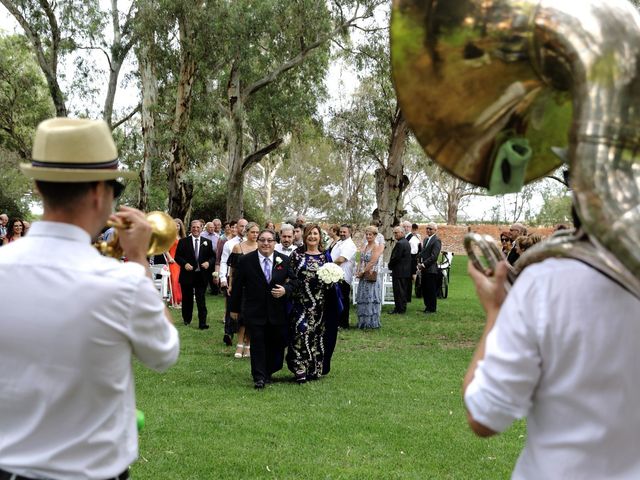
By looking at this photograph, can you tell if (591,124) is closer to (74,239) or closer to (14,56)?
(74,239)

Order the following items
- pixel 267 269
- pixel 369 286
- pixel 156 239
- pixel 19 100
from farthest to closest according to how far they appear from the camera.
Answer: pixel 19 100, pixel 369 286, pixel 267 269, pixel 156 239

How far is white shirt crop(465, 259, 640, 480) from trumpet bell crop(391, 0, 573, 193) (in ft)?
1.33

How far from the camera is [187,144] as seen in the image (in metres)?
21.5

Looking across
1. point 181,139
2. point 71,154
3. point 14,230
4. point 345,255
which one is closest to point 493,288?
point 71,154

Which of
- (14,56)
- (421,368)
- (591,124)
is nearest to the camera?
(591,124)

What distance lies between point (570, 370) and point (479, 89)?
81 centimetres

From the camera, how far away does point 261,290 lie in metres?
8.40

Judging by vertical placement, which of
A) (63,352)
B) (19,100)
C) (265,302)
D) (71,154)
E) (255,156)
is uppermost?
(19,100)

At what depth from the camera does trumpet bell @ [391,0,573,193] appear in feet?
6.04

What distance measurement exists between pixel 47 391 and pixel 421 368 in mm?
7877

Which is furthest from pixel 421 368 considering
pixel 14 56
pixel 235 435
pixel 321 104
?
pixel 14 56

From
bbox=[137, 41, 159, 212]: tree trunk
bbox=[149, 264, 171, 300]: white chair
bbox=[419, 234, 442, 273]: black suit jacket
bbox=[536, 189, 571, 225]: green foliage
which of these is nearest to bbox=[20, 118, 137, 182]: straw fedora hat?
bbox=[149, 264, 171, 300]: white chair

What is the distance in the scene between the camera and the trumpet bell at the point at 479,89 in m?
1.84

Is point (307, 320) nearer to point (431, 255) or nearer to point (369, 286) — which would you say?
point (369, 286)
